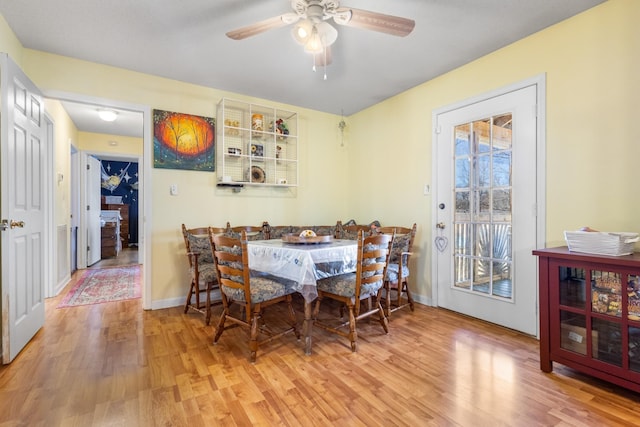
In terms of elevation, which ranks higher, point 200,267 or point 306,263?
point 306,263

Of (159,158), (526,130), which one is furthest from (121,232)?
(526,130)

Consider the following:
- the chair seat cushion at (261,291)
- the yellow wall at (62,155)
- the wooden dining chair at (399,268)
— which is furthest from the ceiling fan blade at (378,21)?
the yellow wall at (62,155)

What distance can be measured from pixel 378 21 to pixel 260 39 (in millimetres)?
1139

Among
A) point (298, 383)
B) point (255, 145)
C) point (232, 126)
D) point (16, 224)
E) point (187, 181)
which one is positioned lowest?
point (298, 383)

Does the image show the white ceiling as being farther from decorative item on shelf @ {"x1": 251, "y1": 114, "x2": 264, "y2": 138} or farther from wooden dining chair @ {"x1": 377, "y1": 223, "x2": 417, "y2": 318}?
wooden dining chair @ {"x1": 377, "y1": 223, "x2": 417, "y2": 318}

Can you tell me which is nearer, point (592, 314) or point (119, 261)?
point (592, 314)

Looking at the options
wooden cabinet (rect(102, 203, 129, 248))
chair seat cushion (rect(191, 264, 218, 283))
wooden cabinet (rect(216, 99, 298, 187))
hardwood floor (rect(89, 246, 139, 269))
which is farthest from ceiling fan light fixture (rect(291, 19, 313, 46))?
wooden cabinet (rect(102, 203, 129, 248))

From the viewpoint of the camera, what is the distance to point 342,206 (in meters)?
4.64

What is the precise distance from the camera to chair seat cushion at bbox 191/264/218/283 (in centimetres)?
287

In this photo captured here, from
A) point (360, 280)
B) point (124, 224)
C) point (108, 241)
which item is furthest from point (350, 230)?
point (124, 224)

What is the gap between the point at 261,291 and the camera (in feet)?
7.25

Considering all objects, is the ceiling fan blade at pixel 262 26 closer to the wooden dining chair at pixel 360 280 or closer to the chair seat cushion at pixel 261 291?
the wooden dining chair at pixel 360 280

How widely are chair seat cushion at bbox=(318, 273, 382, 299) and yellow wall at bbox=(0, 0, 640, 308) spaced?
→ 1.27 m

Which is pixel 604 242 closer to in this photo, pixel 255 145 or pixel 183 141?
pixel 255 145
